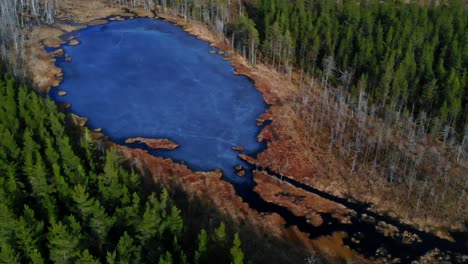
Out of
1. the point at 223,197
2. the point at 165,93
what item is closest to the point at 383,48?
the point at 165,93

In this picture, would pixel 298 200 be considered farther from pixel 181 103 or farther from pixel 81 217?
pixel 181 103

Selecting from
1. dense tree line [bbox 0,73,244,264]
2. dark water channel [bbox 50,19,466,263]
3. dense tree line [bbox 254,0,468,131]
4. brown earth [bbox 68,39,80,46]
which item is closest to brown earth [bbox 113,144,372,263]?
dark water channel [bbox 50,19,466,263]

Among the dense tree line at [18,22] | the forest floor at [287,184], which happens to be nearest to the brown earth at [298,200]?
the forest floor at [287,184]

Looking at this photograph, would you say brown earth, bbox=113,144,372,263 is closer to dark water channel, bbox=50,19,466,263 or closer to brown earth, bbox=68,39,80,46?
dark water channel, bbox=50,19,466,263

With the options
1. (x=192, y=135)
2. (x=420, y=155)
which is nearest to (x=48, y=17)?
(x=192, y=135)

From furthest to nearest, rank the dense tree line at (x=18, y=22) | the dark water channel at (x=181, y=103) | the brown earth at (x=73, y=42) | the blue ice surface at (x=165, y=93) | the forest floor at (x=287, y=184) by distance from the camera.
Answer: the brown earth at (x=73, y=42)
the dense tree line at (x=18, y=22)
the blue ice surface at (x=165, y=93)
the dark water channel at (x=181, y=103)
the forest floor at (x=287, y=184)

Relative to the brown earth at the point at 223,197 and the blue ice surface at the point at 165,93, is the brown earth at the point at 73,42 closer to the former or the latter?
the blue ice surface at the point at 165,93

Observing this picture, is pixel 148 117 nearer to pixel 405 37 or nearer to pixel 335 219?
pixel 335 219
